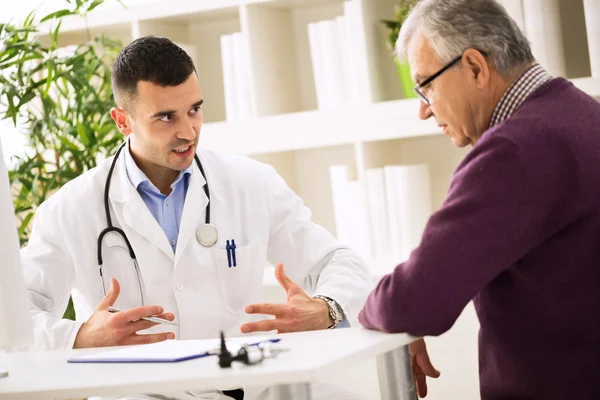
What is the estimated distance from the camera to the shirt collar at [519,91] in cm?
169

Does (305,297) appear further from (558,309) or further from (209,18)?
(209,18)

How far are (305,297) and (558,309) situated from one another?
0.59 m

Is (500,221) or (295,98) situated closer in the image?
(500,221)

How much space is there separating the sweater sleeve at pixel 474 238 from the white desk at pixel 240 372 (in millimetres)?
116

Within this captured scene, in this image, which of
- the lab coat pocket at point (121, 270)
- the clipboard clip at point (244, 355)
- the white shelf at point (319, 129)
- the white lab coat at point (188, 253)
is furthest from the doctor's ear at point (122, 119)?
the clipboard clip at point (244, 355)

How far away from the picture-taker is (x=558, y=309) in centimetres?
159

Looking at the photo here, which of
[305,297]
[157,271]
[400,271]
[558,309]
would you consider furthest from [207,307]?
[558,309]

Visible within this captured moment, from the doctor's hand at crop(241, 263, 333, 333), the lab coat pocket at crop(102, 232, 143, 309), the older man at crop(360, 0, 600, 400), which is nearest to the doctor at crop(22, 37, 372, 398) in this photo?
the lab coat pocket at crop(102, 232, 143, 309)

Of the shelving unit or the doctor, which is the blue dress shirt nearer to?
the doctor

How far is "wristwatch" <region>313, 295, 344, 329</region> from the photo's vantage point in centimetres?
202

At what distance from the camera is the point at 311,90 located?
354 centimetres

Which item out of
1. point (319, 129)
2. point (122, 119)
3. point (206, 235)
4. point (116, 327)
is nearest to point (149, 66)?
point (122, 119)

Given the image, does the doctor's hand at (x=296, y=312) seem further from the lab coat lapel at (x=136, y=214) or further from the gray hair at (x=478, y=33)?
the gray hair at (x=478, y=33)

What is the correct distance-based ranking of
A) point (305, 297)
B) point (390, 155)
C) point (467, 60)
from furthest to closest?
point (390, 155) < point (305, 297) < point (467, 60)
